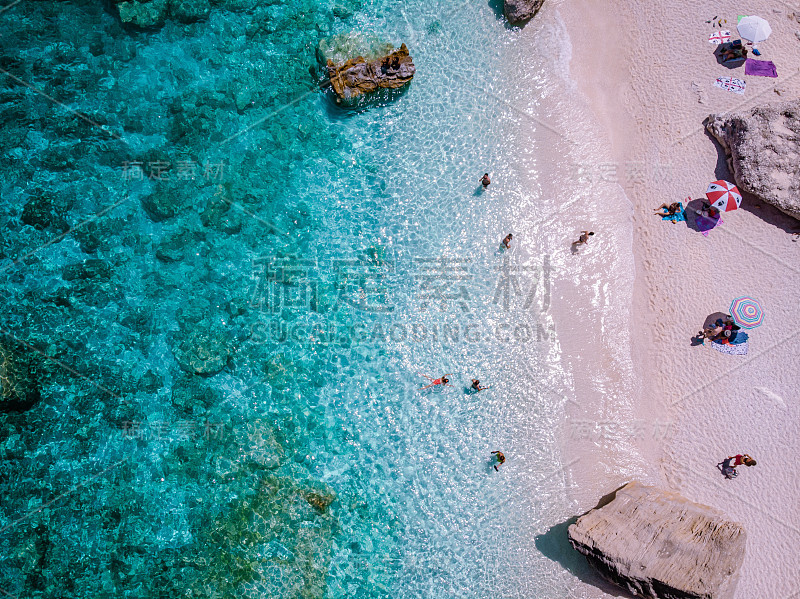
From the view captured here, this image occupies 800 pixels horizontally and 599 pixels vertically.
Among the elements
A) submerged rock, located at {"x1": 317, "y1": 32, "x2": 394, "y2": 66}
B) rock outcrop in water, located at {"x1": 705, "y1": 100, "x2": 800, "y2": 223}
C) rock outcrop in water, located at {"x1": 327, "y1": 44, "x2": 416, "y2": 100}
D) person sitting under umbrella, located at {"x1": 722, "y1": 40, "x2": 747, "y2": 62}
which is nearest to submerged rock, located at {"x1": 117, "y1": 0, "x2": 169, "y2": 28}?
submerged rock, located at {"x1": 317, "y1": 32, "x2": 394, "y2": 66}

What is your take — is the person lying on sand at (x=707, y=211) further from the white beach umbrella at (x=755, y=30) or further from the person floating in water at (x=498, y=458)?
the person floating in water at (x=498, y=458)

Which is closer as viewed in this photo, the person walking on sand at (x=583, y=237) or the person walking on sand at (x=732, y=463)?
the person walking on sand at (x=732, y=463)

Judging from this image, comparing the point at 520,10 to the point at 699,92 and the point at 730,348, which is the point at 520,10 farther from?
the point at 730,348

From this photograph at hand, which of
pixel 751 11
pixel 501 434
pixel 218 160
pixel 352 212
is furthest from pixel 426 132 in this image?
pixel 751 11

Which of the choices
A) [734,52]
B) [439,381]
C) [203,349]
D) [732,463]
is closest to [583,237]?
[439,381]

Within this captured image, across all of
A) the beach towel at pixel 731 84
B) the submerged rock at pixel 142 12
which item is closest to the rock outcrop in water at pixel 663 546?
the beach towel at pixel 731 84
